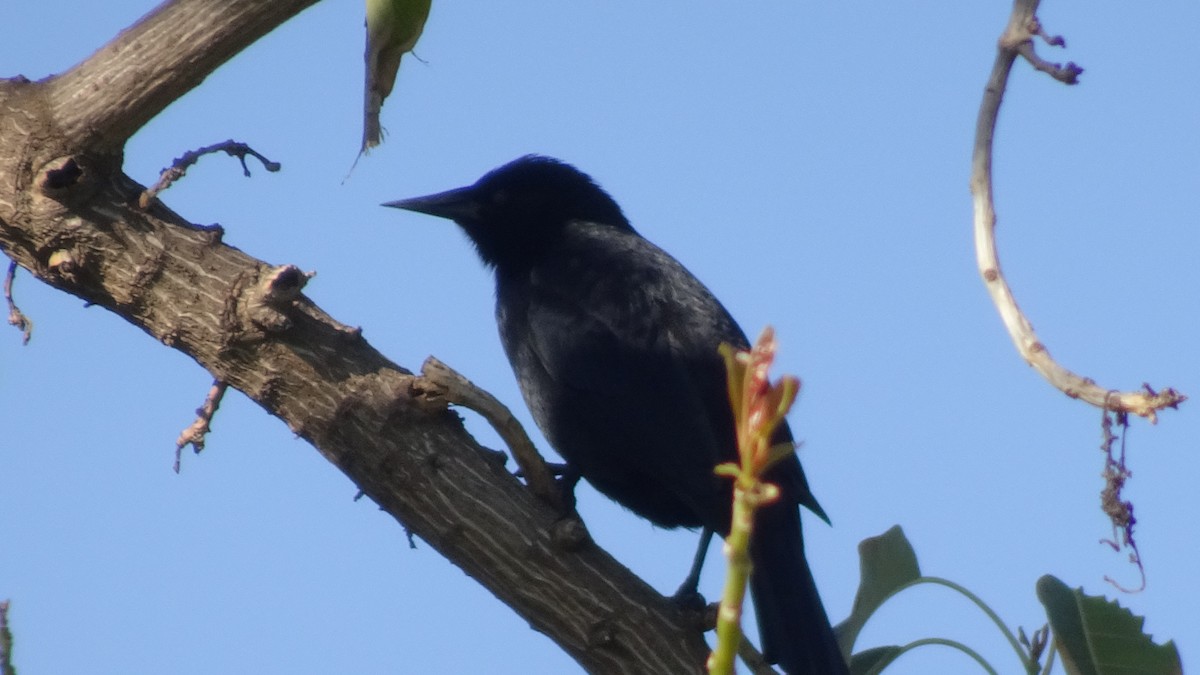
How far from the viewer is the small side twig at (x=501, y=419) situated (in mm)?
3539

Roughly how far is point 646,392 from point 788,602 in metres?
0.89

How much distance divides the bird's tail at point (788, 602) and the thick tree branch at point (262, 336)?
1.27ft

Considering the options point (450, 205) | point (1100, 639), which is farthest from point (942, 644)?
point (450, 205)

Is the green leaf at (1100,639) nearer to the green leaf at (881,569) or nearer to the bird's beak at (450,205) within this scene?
the green leaf at (881,569)

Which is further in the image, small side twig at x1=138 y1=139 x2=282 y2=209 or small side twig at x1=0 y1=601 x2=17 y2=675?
small side twig at x1=138 y1=139 x2=282 y2=209

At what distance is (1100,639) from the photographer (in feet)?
11.1

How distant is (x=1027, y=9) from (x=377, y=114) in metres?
1.38

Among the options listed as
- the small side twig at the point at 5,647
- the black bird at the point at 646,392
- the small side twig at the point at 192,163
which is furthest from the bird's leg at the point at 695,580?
the small side twig at the point at 5,647

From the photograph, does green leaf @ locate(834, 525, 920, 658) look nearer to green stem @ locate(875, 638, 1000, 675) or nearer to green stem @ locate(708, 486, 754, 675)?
green stem @ locate(875, 638, 1000, 675)

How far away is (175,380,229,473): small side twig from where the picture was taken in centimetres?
355

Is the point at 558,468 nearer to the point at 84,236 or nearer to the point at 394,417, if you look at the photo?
the point at 394,417

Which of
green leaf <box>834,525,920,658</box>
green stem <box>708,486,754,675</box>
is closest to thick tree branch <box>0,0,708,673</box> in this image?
green leaf <box>834,525,920,658</box>

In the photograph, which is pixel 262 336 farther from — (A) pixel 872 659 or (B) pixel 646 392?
(A) pixel 872 659

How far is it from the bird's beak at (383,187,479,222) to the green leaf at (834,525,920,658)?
2526 millimetres
